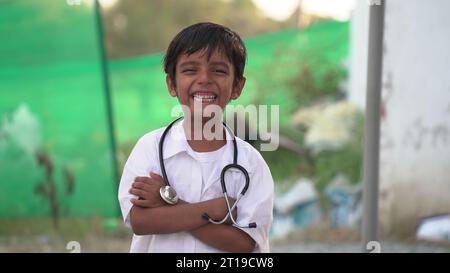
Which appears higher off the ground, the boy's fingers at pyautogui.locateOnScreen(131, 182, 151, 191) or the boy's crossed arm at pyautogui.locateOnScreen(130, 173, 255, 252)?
the boy's fingers at pyautogui.locateOnScreen(131, 182, 151, 191)

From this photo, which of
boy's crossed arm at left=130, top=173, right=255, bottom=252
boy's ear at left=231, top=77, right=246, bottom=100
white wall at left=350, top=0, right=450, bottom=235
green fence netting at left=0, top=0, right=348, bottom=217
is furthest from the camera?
green fence netting at left=0, top=0, right=348, bottom=217

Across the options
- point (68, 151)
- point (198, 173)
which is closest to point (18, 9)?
point (68, 151)

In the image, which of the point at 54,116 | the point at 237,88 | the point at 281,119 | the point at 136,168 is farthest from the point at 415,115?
the point at 136,168

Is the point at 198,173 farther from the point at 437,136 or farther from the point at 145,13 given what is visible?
the point at 145,13

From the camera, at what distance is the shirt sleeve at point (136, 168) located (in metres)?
1.92

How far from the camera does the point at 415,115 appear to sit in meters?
5.12

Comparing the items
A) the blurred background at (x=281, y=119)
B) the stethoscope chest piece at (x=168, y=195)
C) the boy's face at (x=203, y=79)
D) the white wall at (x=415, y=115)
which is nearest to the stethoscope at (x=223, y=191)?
the stethoscope chest piece at (x=168, y=195)

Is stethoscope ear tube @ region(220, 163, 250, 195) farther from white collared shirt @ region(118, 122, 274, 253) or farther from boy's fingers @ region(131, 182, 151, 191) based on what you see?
boy's fingers @ region(131, 182, 151, 191)

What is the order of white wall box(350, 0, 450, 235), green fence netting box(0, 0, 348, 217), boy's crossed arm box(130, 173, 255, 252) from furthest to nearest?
1. green fence netting box(0, 0, 348, 217)
2. white wall box(350, 0, 450, 235)
3. boy's crossed arm box(130, 173, 255, 252)

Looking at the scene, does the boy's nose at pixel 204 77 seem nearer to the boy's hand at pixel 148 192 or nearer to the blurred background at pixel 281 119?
the boy's hand at pixel 148 192

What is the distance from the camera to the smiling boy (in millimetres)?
1866

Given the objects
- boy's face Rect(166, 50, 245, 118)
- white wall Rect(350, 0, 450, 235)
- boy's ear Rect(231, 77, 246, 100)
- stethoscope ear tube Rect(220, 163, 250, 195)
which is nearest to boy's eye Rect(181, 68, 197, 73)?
boy's face Rect(166, 50, 245, 118)

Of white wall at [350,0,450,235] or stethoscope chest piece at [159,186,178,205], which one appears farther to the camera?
white wall at [350,0,450,235]

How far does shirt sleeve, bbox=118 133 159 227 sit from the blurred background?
3.11 meters
